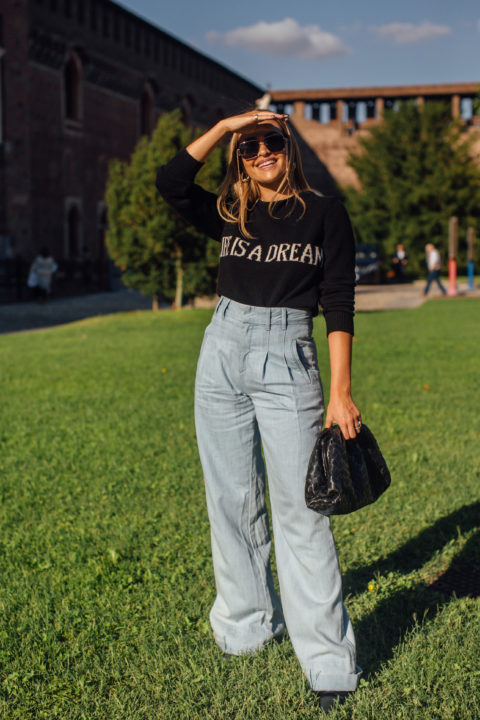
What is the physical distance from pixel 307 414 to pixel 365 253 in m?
39.8

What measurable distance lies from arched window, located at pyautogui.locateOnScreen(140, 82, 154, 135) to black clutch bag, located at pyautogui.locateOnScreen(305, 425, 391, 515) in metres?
38.2

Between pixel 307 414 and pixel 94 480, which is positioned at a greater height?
pixel 307 414

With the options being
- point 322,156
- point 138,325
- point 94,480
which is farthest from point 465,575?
point 322,156

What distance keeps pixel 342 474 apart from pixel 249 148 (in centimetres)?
114

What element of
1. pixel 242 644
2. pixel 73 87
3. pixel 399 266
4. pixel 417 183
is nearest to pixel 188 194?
pixel 242 644

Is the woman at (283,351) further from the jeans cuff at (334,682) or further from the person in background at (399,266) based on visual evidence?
the person in background at (399,266)

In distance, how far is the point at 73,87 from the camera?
33.2 metres

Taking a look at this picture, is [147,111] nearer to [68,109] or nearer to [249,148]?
[68,109]

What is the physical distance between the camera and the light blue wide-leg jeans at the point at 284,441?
9.45 ft

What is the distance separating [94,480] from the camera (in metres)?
5.79

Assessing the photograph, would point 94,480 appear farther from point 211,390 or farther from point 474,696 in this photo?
point 474,696

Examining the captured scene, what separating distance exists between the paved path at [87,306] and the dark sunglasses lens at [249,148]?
1731 centimetres

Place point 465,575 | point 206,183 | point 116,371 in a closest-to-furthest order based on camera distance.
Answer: point 465,575, point 116,371, point 206,183

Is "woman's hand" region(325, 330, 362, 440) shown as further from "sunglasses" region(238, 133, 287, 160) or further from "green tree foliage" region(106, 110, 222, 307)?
"green tree foliage" region(106, 110, 222, 307)
